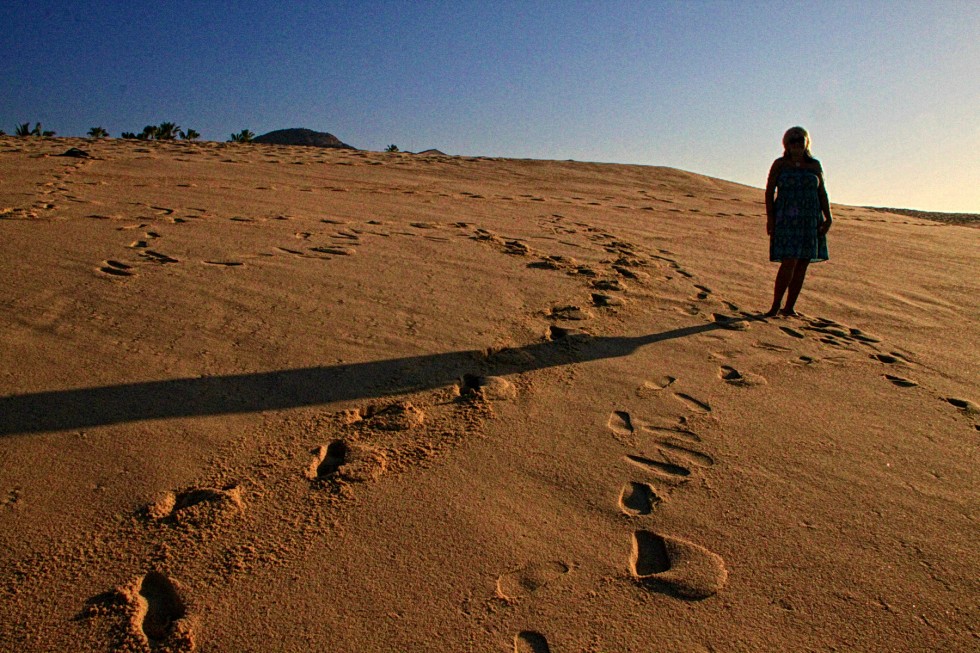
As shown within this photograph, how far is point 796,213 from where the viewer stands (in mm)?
3865

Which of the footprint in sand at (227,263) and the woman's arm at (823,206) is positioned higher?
the woman's arm at (823,206)

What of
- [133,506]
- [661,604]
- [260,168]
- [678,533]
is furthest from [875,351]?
[260,168]

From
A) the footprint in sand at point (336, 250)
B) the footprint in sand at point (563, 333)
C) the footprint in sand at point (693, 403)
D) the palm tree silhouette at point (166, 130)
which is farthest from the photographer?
the palm tree silhouette at point (166, 130)

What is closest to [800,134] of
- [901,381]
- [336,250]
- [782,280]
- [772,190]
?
[772,190]

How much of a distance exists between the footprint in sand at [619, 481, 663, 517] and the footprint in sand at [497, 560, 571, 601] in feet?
1.09

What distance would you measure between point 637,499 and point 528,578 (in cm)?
49

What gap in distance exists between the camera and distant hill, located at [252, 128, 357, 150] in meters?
21.0

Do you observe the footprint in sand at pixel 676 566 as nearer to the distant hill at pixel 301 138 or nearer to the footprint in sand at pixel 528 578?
the footprint in sand at pixel 528 578

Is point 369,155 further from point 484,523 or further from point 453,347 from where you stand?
point 484,523

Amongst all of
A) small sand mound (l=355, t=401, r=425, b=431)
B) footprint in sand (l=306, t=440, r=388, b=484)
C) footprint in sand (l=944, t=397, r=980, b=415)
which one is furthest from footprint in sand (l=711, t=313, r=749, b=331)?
footprint in sand (l=306, t=440, r=388, b=484)

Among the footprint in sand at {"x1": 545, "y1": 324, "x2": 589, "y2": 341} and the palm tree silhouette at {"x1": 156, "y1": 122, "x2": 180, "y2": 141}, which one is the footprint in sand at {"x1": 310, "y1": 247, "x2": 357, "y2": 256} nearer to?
the footprint in sand at {"x1": 545, "y1": 324, "x2": 589, "y2": 341}

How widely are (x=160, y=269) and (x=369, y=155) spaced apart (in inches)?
384

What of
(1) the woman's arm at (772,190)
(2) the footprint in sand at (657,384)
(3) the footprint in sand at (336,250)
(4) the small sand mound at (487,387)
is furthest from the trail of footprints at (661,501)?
(3) the footprint in sand at (336,250)

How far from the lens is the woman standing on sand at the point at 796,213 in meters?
3.84
